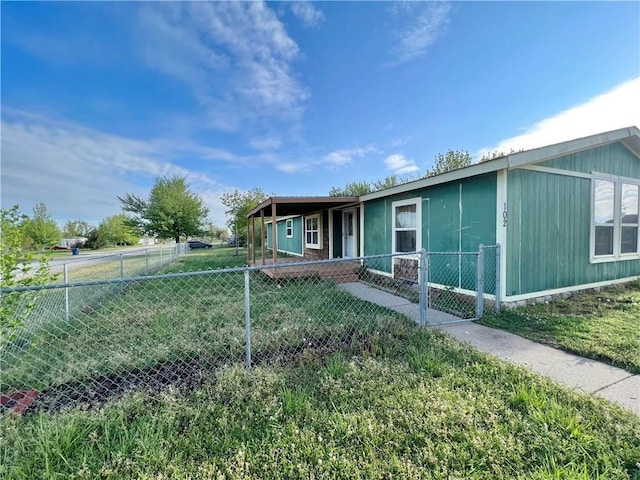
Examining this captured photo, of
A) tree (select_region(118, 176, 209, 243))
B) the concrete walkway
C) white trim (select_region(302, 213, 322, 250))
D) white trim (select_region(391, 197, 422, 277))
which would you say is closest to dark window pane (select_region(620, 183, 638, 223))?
white trim (select_region(391, 197, 422, 277))

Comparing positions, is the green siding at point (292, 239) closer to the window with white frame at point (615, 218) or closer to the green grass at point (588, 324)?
the window with white frame at point (615, 218)

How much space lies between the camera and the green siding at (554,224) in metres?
4.79

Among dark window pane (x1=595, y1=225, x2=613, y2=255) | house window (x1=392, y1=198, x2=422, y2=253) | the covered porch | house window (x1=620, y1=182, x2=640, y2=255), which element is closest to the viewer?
dark window pane (x1=595, y1=225, x2=613, y2=255)

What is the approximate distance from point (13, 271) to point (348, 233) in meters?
8.92

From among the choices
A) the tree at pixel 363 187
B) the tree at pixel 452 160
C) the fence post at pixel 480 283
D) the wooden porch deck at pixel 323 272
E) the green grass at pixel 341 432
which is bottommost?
the green grass at pixel 341 432

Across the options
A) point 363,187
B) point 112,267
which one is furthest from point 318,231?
point 363,187

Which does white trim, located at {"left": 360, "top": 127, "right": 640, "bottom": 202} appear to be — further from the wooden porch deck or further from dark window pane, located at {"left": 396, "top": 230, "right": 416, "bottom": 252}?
the wooden porch deck

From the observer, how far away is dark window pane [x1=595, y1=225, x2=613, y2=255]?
603 cm

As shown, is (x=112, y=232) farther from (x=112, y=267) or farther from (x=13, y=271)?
(x=13, y=271)

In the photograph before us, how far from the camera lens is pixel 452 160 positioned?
20.4 meters

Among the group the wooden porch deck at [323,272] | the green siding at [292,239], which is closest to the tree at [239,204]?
the green siding at [292,239]

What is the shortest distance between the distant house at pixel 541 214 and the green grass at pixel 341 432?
3018 millimetres

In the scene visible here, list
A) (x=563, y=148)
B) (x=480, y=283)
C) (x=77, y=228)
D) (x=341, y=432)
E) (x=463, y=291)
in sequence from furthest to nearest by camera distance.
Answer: (x=77, y=228) < (x=463, y=291) < (x=563, y=148) < (x=480, y=283) < (x=341, y=432)

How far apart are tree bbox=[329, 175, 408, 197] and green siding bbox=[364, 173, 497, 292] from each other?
17.6 m
